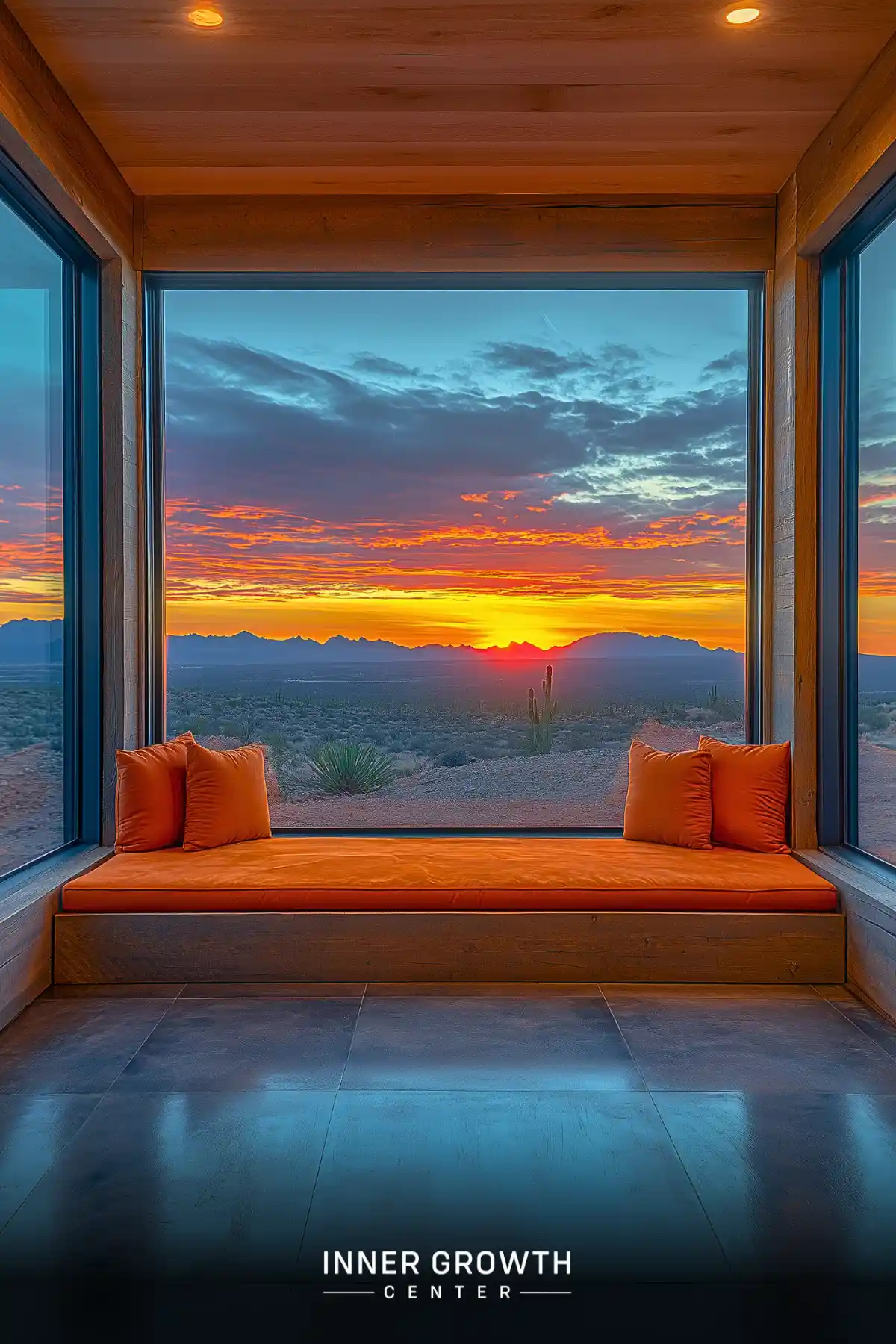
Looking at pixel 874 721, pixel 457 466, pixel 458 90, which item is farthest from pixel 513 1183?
pixel 458 90

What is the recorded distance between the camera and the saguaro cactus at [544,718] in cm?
476

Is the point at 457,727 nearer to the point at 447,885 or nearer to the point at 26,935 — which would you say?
the point at 447,885

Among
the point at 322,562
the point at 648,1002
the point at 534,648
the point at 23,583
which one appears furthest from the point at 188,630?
the point at 648,1002

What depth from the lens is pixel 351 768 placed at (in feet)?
15.5

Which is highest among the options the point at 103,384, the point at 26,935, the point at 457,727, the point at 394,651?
the point at 103,384

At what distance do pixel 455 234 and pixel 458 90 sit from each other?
919 mm

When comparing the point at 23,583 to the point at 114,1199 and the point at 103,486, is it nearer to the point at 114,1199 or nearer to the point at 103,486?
the point at 103,486

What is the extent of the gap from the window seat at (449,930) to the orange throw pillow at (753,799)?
16.6 inches

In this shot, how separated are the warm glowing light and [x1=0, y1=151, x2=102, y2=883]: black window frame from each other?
2624 mm

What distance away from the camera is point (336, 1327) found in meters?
1.76

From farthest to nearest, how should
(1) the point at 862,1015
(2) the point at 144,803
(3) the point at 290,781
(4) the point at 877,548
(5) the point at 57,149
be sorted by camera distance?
(3) the point at 290,781 < (2) the point at 144,803 < (4) the point at 877,548 < (5) the point at 57,149 < (1) the point at 862,1015

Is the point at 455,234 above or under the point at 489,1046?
above

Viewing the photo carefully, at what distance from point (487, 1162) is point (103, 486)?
3227 mm

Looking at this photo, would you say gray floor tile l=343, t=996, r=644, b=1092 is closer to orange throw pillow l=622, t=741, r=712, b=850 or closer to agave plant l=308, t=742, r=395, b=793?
orange throw pillow l=622, t=741, r=712, b=850
